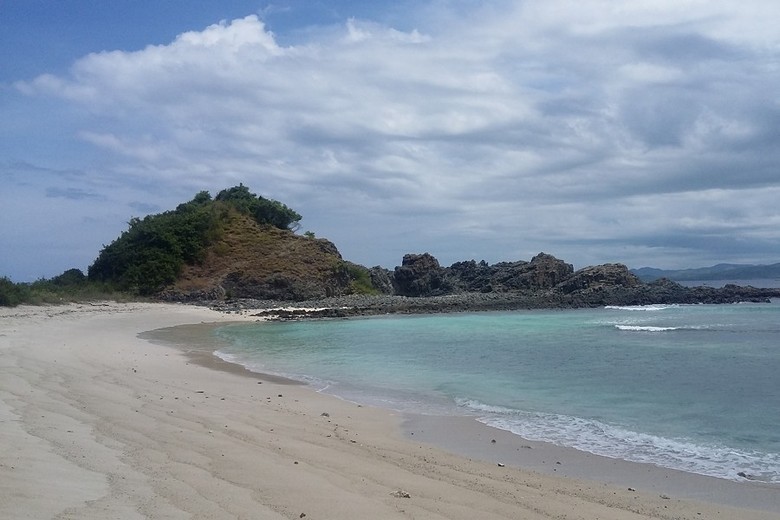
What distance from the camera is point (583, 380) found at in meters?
13.5

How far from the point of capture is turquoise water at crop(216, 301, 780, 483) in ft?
27.6

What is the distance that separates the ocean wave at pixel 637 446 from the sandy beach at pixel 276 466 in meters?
0.35

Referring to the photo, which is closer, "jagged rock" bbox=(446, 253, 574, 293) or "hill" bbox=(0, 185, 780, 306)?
"hill" bbox=(0, 185, 780, 306)

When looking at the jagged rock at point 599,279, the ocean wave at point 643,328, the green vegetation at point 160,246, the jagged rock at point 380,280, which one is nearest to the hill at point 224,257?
the green vegetation at point 160,246

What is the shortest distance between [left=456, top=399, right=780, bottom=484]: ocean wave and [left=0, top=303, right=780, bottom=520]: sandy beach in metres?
0.35

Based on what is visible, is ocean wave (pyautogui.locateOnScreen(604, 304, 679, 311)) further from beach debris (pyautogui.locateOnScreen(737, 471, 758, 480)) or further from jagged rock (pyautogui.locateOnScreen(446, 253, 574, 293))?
beach debris (pyautogui.locateOnScreen(737, 471, 758, 480))

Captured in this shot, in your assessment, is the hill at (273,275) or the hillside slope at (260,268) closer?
the hill at (273,275)

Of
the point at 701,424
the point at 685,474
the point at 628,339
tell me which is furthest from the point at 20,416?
the point at 628,339

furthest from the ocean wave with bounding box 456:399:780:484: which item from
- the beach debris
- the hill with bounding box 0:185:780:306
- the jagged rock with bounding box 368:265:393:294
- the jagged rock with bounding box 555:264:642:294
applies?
the jagged rock with bounding box 368:265:393:294

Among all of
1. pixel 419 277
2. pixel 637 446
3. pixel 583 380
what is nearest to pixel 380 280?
pixel 419 277

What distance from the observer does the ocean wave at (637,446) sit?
7.14 m

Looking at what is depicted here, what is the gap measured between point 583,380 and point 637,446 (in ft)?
17.9

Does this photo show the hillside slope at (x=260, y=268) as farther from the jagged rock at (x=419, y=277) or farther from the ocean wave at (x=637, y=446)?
the ocean wave at (x=637, y=446)

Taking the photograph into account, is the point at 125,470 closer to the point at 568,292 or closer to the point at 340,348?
the point at 340,348
